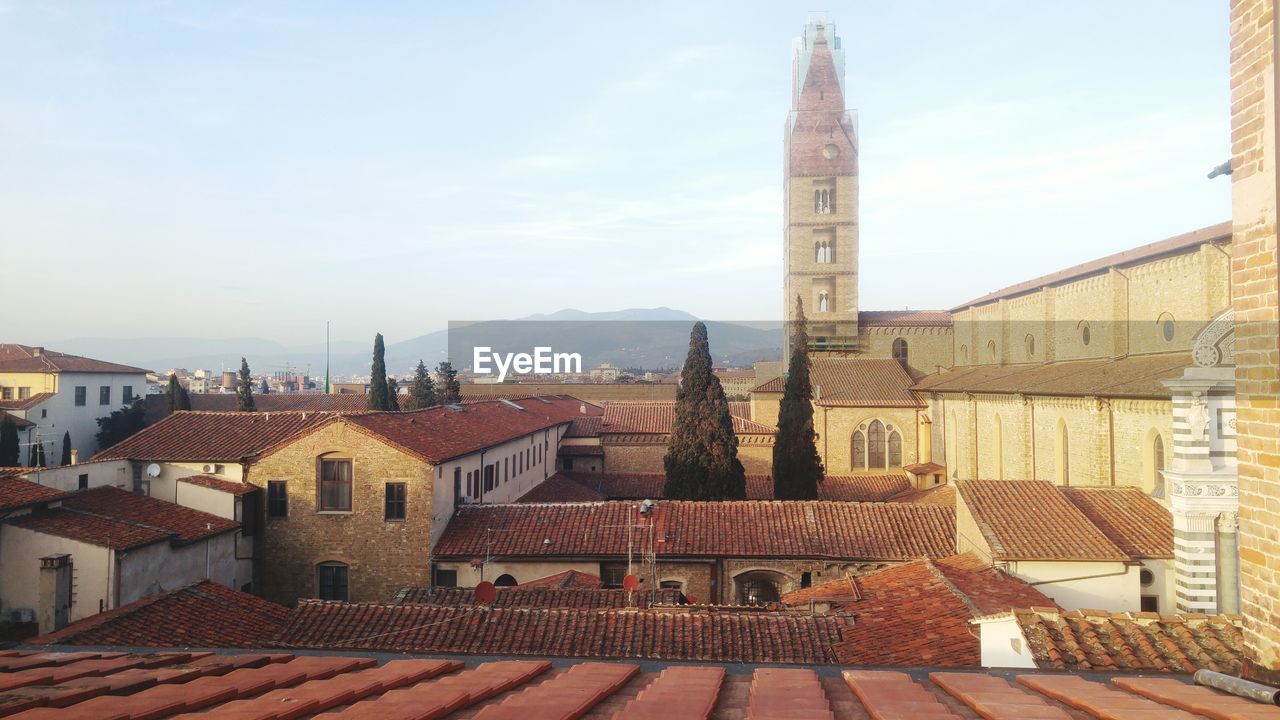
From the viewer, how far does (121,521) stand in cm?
1652

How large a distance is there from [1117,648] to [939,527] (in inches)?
451

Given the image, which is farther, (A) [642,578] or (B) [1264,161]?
(A) [642,578]

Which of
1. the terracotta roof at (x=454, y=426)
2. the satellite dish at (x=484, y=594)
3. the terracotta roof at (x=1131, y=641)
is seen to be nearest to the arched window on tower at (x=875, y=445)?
the terracotta roof at (x=454, y=426)

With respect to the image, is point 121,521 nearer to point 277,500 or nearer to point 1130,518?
point 277,500

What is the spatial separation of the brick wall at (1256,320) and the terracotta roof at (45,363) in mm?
57220

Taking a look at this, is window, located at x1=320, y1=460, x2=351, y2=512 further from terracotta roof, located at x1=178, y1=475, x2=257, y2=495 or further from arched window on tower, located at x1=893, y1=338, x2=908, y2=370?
arched window on tower, located at x1=893, y1=338, x2=908, y2=370

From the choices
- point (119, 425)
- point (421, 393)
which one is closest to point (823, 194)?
point (421, 393)

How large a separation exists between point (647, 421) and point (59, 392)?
37.2 m

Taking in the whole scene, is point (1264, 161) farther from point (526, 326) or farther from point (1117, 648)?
point (526, 326)

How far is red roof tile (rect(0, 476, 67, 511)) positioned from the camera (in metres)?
15.2

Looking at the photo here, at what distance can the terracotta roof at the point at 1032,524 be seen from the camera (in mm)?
14750

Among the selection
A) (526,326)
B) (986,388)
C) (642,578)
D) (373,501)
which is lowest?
(642,578)

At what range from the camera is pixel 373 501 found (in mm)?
19000

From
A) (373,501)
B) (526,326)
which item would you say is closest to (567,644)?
(373,501)
